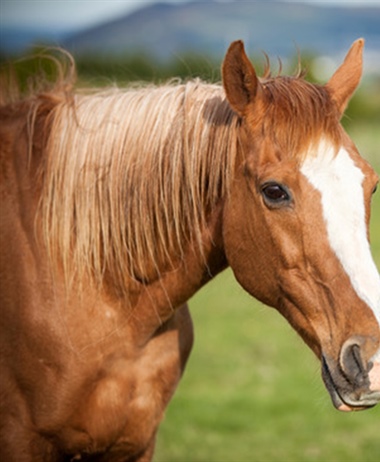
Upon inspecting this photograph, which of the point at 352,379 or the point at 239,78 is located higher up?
the point at 239,78

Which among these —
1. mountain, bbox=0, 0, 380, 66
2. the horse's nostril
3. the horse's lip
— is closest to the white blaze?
the horse's nostril

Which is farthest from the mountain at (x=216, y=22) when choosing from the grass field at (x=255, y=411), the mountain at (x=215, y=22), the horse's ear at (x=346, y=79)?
the horse's ear at (x=346, y=79)

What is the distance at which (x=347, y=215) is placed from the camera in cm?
288

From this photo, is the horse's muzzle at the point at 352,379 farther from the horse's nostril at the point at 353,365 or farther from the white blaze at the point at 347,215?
the white blaze at the point at 347,215

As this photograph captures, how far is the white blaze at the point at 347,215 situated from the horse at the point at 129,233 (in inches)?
3.2

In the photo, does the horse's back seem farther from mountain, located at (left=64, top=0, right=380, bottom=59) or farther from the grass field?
mountain, located at (left=64, top=0, right=380, bottom=59)

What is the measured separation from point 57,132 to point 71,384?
3.64ft

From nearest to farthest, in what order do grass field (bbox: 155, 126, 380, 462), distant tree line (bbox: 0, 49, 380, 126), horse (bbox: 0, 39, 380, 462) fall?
horse (bbox: 0, 39, 380, 462) < distant tree line (bbox: 0, 49, 380, 126) < grass field (bbox: 155, 126, 380, 462)

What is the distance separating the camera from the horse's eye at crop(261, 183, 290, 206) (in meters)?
2.98

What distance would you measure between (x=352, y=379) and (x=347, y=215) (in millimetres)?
572

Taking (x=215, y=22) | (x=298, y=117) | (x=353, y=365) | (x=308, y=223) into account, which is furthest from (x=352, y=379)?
(x=215, y=22)

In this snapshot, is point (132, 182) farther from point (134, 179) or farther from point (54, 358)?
point (54, 358)

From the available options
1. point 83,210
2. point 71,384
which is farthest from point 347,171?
point 71,384

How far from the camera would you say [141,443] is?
12.2ft
